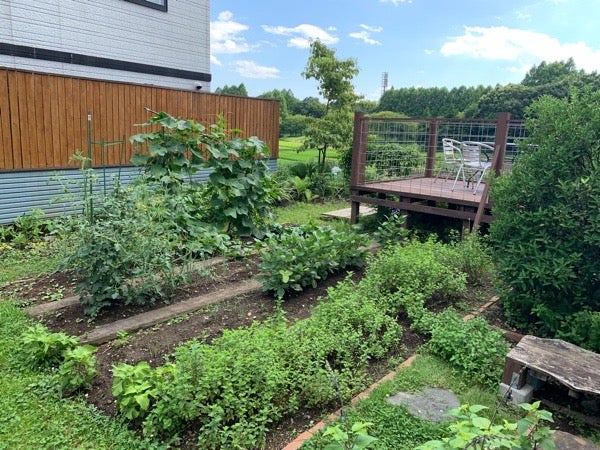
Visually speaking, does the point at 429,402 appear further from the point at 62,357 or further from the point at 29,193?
the point at 29,193

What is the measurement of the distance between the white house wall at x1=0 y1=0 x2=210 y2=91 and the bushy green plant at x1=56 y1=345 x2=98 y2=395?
7.04m

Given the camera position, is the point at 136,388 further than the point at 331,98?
No

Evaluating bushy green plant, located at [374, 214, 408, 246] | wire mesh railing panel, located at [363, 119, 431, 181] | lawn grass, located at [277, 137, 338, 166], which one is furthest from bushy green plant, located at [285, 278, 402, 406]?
lawn grass, located at [277, 137, 338, 166]

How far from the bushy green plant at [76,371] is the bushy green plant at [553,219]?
306cm

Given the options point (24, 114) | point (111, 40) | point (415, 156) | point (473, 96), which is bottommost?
point (415, 156)

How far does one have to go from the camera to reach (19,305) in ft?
12.3

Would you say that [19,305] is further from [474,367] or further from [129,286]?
[474,367]

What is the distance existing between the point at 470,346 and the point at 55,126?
627 cm

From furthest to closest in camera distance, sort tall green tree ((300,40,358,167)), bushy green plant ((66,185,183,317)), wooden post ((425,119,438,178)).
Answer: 1. tall green tree ((300,40,358,167))
2. wooden post ((425,119,438,178))
3. bushy green plant ((66,185,183,317))

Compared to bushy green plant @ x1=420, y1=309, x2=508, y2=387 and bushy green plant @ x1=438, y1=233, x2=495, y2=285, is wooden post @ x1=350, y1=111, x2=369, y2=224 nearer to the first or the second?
bushy green plant @ x1=438, y1=233, x2=495, y2=285

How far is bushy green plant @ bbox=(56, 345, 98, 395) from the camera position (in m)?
2.65

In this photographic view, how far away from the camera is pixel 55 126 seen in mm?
6438

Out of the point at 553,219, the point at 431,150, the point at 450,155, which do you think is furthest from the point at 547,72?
the point at 553,219

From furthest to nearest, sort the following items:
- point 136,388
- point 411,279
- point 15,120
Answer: point 15,120, point 411,279, point 136,388
